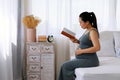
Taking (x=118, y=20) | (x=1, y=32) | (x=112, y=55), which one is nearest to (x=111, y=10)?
(x=118, y=20)

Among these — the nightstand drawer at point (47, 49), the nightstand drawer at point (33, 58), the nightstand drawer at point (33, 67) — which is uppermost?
the nightstand drawer at point (47, 49)

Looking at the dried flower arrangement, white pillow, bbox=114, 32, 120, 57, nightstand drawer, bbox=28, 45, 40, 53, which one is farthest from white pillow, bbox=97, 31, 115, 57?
the dried flower arrangement

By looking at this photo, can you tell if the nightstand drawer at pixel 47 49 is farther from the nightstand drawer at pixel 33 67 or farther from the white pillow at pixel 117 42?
the white pillow at pixel 117 42

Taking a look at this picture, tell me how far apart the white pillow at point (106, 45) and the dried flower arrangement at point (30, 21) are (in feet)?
3.55

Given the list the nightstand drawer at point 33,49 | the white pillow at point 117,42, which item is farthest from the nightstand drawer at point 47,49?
the white pillow at point 117,42

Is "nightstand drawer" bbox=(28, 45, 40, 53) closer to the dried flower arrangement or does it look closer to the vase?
the vase

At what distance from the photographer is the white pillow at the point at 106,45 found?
3.89 metres

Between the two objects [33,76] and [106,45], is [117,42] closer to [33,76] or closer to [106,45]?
[106,45]

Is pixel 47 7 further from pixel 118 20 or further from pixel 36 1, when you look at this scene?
pixel 118 20

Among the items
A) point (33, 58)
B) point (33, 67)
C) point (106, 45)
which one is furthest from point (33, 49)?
point (106, 45)

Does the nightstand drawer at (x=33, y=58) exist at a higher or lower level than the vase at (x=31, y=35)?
lower

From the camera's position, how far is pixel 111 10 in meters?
4.30

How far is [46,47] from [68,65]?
0.94 meters

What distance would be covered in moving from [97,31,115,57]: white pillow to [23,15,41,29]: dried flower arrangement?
1082 mm
